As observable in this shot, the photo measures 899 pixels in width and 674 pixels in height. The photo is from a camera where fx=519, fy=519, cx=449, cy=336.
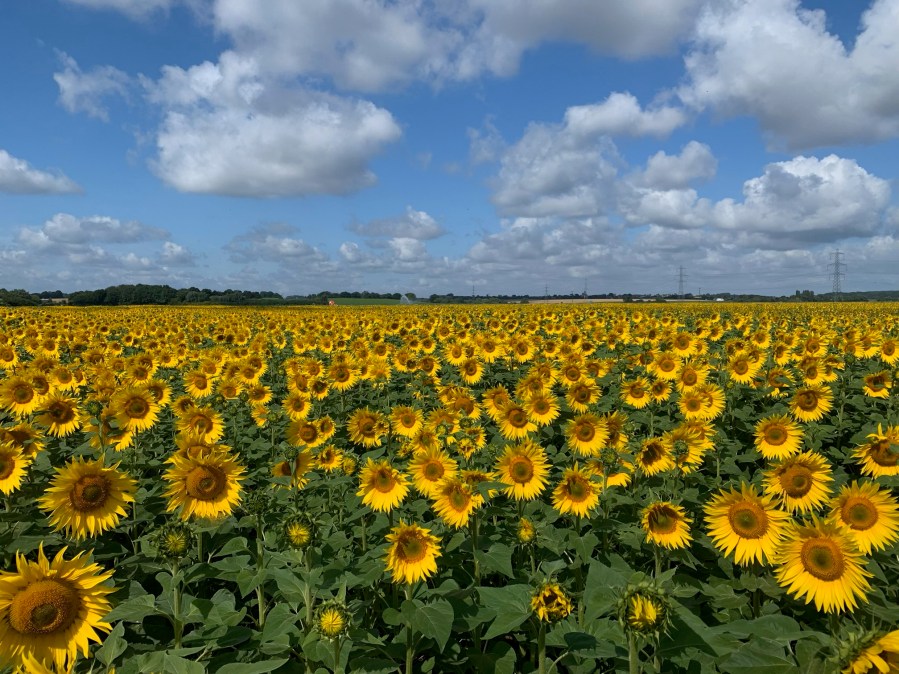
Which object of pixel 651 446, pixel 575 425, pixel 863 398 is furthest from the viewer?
pixel 863 398

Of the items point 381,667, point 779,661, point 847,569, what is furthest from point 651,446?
point 381,667

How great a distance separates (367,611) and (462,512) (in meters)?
0.98

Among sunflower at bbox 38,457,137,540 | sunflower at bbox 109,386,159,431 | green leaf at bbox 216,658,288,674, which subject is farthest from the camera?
sunflower at bbox 109,386,159,431

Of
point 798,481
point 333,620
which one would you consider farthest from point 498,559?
point 798,481

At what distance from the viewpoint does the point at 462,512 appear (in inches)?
151

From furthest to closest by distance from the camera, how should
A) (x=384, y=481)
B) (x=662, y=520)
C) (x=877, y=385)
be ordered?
(x=877, y=385) → (x=384, y=481) → (x=662, y=520)

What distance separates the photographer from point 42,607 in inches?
98.2

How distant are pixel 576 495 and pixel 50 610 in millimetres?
3563

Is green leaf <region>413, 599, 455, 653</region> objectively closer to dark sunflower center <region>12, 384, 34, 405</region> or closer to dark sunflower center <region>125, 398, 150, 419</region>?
dark sunflower center <region>125, 398, 150, 419</region>

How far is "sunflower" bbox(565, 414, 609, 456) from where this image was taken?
218 inches

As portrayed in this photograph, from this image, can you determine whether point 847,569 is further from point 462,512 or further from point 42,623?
point 42,623

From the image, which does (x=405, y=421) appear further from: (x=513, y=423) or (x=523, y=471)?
(x=523, y=471)

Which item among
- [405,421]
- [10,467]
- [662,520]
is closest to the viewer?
[662,520]

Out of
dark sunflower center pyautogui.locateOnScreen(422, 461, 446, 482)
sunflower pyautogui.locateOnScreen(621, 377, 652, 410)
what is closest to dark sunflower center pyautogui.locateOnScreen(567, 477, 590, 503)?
dark sunflower center pyautogui.locateOnScreen(422, 461, 446, 482)
